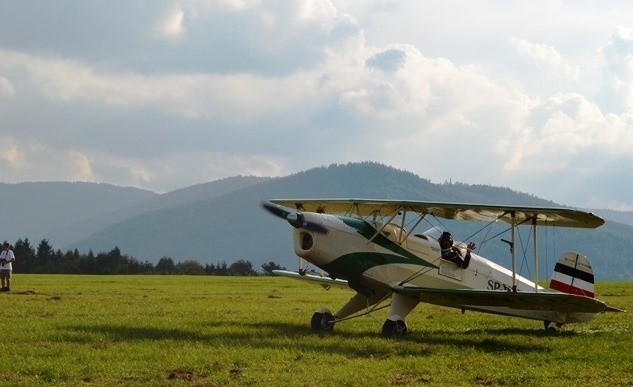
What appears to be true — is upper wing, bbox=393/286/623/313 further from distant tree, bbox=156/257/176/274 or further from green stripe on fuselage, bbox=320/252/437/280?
distant tree, bbox=156/257/176/274

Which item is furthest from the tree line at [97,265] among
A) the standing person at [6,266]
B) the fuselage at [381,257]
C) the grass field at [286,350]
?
the fuselage at [381,257]

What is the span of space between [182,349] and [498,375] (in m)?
5.06

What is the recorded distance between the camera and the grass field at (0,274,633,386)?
12242mm

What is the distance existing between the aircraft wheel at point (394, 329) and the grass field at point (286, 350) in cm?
25

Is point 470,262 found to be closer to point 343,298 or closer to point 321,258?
point 321,258

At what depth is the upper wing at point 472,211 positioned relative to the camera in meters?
17.9

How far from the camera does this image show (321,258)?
18.6 m

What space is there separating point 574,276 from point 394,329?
17.7ft

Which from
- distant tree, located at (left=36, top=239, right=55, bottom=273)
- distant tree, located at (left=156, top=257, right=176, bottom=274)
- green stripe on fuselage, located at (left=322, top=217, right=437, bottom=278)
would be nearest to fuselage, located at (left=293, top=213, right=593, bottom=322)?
green stripe on fuselage, located at (left=322, top=217, right=437, bottom=278)

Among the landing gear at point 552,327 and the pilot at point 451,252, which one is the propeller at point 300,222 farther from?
the landing gear at point 552,327

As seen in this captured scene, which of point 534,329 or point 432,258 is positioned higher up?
point 432,258

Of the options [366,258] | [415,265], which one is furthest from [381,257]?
[415,265]

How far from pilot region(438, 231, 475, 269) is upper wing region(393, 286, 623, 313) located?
3.06 feet

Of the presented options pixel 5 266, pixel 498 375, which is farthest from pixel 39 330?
pixel 5 266
